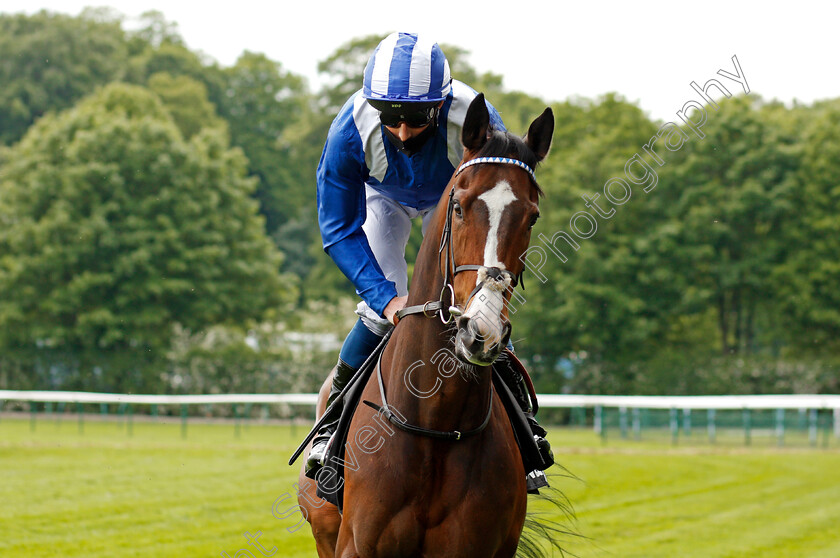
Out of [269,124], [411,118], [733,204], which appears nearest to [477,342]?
[411,118]

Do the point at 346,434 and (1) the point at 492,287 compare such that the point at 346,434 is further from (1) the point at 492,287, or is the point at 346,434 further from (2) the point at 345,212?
(1) the point at 492,287

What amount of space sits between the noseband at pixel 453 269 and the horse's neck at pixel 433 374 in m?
0.05

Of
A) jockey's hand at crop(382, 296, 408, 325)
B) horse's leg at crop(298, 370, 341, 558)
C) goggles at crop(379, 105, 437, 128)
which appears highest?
goggles at crop(379, 105, 437, 128)

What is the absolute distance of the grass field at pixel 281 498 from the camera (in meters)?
8.75

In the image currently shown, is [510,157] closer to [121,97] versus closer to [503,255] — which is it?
[503,255]

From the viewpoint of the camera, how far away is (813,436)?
19.4 m

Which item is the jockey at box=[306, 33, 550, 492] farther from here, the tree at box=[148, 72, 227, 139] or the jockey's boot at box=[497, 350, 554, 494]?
the tree at box=[148, 72, 227, 139]

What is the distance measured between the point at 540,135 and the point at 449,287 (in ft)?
2.25

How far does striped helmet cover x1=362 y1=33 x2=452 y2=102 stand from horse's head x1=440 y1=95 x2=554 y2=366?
0.45 m

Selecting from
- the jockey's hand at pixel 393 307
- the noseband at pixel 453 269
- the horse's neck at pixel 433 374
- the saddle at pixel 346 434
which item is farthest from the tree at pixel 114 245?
the noseband at pixel 453 269

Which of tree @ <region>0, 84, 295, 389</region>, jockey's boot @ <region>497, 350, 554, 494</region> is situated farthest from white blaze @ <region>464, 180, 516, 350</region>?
tree @ <region>0, 84, 295, 389</region>

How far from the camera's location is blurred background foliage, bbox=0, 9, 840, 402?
27.3 metres

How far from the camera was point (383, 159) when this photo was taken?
13.6 feet

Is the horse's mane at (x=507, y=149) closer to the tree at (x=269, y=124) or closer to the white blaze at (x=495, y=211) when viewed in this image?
the white blaze at (x=495, y=211)
